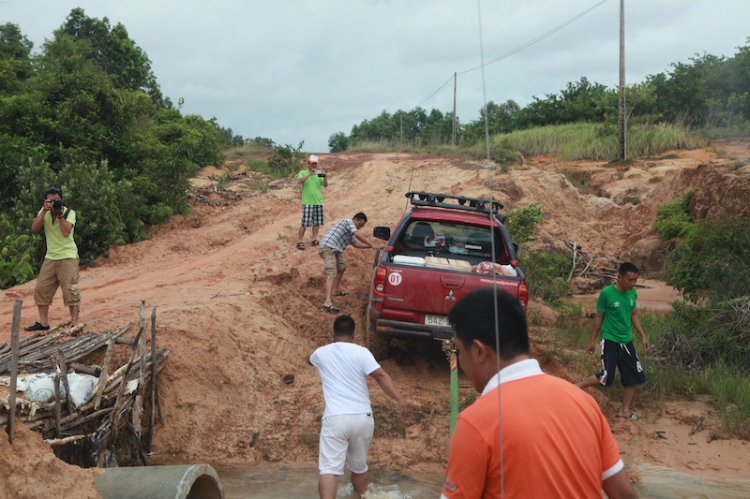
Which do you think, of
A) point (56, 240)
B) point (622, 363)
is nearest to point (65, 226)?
point (56, 240)

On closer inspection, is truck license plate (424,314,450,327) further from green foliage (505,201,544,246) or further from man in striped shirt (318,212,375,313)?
green foliage (505,201,544,246)

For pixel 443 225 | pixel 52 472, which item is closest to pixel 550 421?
pixel 52 472

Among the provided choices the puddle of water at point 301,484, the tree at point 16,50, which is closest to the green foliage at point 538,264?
the puddle of water at point 301,484

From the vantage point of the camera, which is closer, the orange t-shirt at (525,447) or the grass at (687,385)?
the orange t-shirt at (525,447)

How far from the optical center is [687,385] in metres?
7.98

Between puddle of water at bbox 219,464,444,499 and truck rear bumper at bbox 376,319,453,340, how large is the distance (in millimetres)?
1729

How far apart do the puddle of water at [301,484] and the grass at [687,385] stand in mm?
3020

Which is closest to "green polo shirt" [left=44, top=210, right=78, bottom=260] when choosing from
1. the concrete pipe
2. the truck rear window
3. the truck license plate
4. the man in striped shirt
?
the man in striped shirt

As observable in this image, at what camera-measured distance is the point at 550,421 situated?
200 cm

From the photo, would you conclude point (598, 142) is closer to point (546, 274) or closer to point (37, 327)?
point (546, 274)

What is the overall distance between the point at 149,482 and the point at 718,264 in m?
8.00

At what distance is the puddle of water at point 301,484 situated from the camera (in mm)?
5898

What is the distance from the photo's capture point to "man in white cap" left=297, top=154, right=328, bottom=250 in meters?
12.4

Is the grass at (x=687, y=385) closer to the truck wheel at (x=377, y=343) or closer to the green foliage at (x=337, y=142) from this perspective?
the truck wheel at (x=377, y=343)
